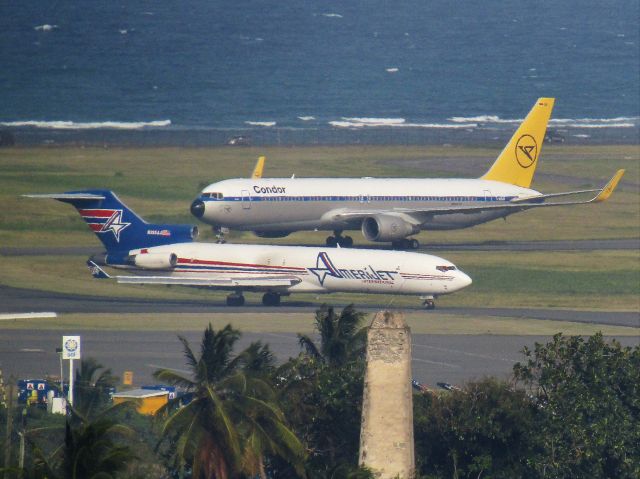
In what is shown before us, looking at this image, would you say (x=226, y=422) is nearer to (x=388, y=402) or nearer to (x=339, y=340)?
(x=388, y=402)

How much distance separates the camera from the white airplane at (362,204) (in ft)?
371

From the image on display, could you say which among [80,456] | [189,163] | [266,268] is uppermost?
[189,163]

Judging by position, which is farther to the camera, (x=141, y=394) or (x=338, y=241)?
(x=338, y=241)

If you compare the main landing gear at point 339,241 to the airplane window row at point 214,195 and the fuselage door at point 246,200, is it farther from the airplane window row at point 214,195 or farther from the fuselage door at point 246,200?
the airplane window row at point 214,195

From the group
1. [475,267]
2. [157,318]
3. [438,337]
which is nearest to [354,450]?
[438,337]

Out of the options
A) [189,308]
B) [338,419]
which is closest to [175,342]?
[189,308]

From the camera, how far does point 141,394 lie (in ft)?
196

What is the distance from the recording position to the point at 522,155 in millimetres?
122625

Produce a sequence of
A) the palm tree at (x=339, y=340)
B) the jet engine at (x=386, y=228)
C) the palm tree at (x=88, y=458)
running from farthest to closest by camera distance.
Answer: the jet engine at (x=386, y=228) → the palm tree at (x=339, y=340) → the palm tree at (x=88, y=458)

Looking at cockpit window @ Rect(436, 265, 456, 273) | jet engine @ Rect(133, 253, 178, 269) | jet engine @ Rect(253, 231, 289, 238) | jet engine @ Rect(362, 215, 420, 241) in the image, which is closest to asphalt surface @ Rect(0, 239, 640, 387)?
jet engine @ Rect(133, 253, 178, 269)

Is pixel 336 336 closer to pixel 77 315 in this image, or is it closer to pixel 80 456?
pixel 80 456

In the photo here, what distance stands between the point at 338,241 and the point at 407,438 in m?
75.2

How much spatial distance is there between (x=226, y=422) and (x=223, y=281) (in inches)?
1889

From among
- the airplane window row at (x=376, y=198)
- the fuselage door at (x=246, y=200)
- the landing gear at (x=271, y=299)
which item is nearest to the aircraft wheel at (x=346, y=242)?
the airplane window row at (x=376, y=198)
